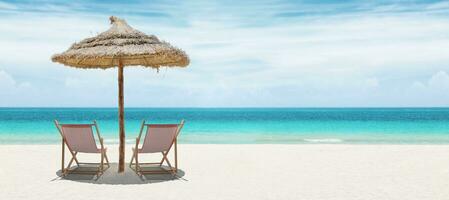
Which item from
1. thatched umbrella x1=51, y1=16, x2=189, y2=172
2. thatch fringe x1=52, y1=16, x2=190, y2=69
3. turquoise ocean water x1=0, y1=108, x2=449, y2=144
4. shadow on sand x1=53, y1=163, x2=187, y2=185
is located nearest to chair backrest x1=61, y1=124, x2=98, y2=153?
shadow on sand x1=53, y1=163, x2=187, y2=185

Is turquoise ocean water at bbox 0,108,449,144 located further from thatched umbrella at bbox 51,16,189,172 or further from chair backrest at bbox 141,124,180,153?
chair backrest at bbox 141,124,180,153

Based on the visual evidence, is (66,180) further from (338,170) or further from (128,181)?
(338,170)

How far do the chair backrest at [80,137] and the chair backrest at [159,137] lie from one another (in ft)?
1.78

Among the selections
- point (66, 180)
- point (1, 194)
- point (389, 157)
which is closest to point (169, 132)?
point (66, 180)

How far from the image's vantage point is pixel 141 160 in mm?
8367

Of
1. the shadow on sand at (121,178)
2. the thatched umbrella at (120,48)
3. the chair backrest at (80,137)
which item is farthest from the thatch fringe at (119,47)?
the shadow on sand at (121,178)

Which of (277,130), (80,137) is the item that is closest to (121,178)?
(80,137)

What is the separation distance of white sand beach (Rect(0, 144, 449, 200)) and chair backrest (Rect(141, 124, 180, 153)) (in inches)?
14.0

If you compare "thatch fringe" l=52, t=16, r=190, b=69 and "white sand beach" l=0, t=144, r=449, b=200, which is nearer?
"white sand beach" l=0, t=144, r=449, b=200

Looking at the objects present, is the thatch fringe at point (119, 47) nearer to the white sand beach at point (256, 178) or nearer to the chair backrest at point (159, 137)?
the chair backrest at point (159, 137)

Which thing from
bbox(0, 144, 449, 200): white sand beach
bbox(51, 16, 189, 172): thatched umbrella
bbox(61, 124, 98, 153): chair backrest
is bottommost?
bbox(0, 144, 449, 200): white sand beach

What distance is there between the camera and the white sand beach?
515 cm

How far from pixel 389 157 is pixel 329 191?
3.54m

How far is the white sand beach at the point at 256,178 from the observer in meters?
5.15
